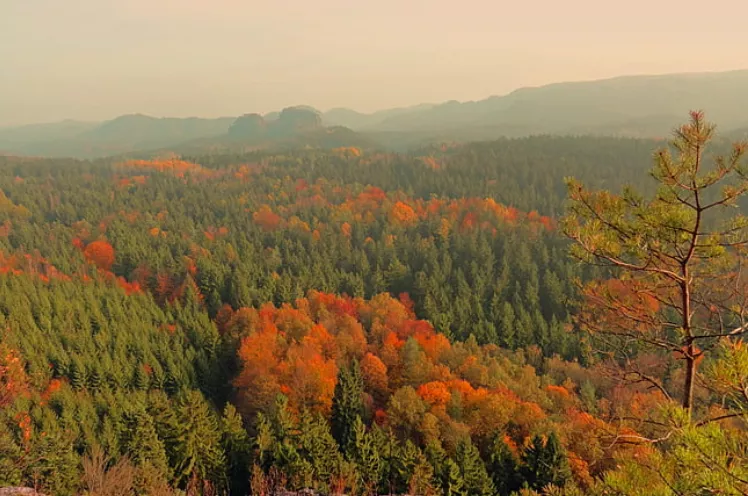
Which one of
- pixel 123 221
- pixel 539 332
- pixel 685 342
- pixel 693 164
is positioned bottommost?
pixel 539 332

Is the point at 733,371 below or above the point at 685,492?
above

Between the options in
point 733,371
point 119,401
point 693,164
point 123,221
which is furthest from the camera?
point 123,221

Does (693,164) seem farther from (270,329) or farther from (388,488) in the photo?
(270,329)

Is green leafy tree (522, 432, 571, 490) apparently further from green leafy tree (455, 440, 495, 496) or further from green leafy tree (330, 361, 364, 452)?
green leafy tree (330, 361, 364, 452)

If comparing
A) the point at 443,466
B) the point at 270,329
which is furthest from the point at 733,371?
the point at 270,329

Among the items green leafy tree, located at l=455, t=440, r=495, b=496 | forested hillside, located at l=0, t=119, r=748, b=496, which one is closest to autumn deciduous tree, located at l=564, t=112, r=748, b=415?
forested hillside, located at l=0, t=119, r=748, b=496

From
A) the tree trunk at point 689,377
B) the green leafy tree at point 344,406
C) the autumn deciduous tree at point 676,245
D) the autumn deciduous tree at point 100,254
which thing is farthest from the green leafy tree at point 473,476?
the autumn deciduous tree at point 100,254
